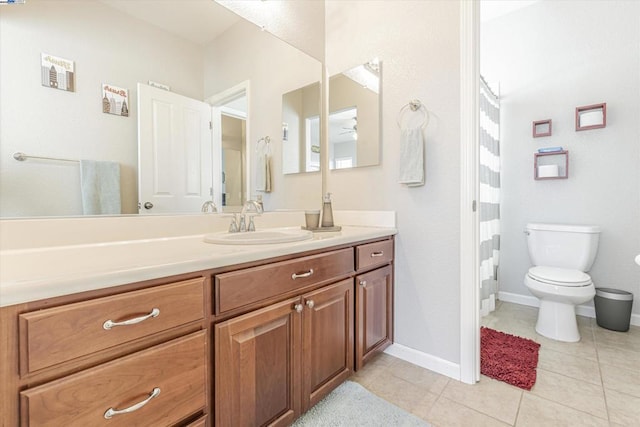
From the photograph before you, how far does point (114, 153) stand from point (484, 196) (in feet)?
8.20

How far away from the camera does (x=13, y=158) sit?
3.05ft

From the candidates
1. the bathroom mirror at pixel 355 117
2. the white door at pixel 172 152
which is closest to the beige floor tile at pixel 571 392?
the bathroom mirror at pixel 355 117

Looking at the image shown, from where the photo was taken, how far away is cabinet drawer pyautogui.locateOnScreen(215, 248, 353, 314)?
88 centimetres

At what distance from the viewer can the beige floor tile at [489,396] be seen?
4.22ft

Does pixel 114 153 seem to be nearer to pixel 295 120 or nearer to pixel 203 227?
pixel 203 227

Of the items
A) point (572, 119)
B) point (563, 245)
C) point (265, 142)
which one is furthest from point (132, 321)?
point (572, 119)

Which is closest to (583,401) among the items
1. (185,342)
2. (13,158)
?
(185,342)

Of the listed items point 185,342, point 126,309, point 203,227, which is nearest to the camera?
point 126,309

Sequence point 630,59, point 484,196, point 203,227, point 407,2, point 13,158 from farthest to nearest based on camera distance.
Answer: point 484,196 → point 630,59 → point 407,2 → point 203,227 → point 13,158

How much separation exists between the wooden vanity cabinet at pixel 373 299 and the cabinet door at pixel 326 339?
80 mm

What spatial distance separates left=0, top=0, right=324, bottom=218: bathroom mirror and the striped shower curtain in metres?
1.96

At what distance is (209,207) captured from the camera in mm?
1436

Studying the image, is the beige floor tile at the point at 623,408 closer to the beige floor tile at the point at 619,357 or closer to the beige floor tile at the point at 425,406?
the beige floor tile at the point at 619,357

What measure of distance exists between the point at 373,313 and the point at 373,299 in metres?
0.08
